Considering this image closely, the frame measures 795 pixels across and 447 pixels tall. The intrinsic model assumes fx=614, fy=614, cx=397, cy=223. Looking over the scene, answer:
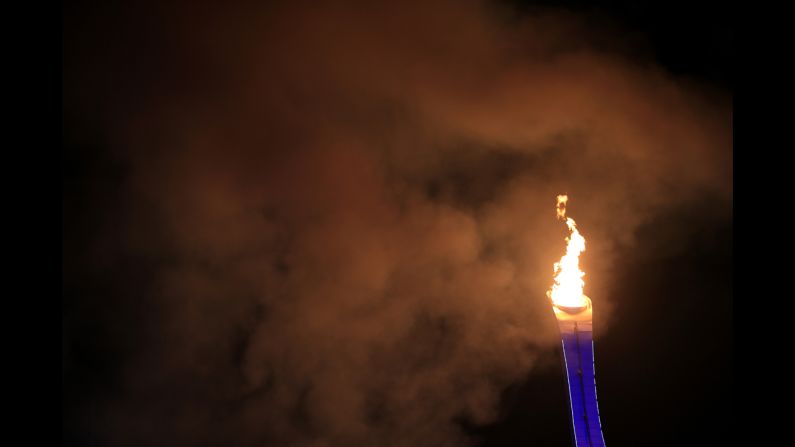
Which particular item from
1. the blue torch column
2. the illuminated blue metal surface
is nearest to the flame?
the blue torch column

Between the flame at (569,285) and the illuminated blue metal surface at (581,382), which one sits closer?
the illuminated blue metal surface at (581,382)

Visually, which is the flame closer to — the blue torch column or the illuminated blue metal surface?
the blue torch column

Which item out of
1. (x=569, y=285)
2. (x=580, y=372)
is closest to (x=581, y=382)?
(x=580, y=372)

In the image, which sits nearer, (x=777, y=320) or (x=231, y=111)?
(x=777, y=320)

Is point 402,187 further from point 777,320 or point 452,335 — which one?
point 777,320

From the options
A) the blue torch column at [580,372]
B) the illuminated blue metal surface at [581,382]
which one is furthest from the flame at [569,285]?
the illuminated blue metal surface at [581,382]

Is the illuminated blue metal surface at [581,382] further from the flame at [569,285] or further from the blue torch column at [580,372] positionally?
the flame at [569,285]

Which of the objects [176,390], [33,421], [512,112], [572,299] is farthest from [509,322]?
[33,421]

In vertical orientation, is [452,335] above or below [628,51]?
below
